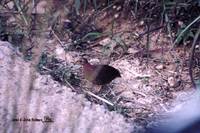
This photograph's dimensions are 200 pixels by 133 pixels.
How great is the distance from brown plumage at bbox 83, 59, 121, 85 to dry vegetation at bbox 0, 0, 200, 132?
0.03 metres

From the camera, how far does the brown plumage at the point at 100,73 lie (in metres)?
1.81

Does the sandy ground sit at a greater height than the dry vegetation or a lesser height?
lesser

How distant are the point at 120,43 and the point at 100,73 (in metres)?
0.26

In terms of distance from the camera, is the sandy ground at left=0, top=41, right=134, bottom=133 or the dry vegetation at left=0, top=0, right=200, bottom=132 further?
the dry vegetation at left=0, top=0, right=200, bottom=132

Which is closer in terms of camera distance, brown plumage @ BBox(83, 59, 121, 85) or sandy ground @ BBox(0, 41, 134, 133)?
sandy ground @ BBox(0, 41, 134, 133)

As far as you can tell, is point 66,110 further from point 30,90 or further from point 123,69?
point 123,69

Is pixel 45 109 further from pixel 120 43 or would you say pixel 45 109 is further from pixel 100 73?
pixel 120 43

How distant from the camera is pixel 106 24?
215 centimetres

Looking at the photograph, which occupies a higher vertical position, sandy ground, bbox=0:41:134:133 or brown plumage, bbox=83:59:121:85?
brown plumage, bbox=83:59:121:85

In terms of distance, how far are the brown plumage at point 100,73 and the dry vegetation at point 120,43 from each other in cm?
3

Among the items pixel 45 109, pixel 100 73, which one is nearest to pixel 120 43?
pixel 100 73

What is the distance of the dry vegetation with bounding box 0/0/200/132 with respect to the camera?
1.80 m

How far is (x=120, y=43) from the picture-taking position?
6.66 ft

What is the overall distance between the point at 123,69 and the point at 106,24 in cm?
32
